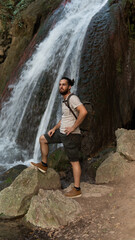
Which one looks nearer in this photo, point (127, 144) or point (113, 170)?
point (113, 170)

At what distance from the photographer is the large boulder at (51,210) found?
351 centimetres

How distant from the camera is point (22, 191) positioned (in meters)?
4.07

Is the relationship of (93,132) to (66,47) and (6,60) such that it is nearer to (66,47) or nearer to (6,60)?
(66,47)

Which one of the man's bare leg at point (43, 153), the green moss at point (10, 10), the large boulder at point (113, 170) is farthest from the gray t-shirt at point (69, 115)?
the green moss at point (10, 10)

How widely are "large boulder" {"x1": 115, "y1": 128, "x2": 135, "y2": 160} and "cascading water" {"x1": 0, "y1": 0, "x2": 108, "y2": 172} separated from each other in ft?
9.34

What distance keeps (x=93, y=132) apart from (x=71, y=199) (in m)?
3.18

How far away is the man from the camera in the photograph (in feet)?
12.0

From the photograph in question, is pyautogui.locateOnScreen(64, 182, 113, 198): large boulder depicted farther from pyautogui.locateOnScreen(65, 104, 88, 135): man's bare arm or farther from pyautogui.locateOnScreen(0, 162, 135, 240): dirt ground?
pyautogui.locateOnScreen(65, 104, 88, 135): man's bare arm

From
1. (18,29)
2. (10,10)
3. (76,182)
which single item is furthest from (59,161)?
(10,10)

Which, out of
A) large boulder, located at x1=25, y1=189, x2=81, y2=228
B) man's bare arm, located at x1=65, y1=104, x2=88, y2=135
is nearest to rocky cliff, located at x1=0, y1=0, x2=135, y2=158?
man's bare arm, located at x1=65, y1=104, x2=88, y2=135

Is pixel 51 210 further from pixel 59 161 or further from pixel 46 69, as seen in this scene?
pixel 46 69

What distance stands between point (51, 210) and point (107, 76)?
4.87m

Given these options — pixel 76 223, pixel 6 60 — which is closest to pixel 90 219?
pixel 76 223

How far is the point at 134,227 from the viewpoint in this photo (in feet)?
9.52
